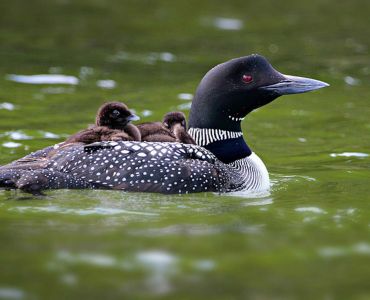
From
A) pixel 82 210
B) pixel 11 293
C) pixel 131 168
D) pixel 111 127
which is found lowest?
pixel 11 293

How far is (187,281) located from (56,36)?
1024 centimetres

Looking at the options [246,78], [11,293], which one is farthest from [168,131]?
[11,293]

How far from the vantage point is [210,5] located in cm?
1805

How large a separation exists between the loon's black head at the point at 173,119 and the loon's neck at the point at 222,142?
9 centimetres

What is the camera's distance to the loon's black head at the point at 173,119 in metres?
7.44

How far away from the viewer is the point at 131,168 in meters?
6.76

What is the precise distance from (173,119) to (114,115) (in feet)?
1.60

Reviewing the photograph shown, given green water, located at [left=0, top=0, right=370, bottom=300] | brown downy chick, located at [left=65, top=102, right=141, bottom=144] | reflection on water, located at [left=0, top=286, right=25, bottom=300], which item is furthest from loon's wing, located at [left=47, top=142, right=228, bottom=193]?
reflection on water, located at [left=0, top=286, right=25, bottom=300]

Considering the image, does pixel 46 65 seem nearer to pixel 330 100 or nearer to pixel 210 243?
pixel 330 100

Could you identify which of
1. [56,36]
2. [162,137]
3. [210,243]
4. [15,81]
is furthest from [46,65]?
[210,243]

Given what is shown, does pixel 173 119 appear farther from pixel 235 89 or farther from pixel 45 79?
pixel 45 79

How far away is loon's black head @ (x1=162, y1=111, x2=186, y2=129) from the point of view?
7.44m

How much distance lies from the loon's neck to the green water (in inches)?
16.1

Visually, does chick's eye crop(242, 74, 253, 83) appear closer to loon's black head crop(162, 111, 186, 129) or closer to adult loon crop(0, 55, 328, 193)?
adult loon crop(0, 55, 328, 193)
